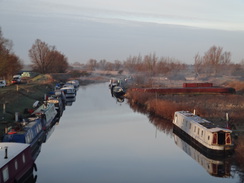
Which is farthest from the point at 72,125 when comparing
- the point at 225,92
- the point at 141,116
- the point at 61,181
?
the point at 225,92

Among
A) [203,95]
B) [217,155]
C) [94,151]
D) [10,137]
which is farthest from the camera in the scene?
[203,95]

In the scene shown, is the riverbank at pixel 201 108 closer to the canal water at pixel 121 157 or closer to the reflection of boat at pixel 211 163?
the canal water at pixel 121 157

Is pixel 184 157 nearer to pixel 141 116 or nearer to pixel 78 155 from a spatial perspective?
pixel 78 155

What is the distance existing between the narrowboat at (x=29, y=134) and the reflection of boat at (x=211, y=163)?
7.73 metres

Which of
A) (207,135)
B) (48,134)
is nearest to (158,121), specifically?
(48,134)

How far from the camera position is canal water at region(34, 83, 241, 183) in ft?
50.0

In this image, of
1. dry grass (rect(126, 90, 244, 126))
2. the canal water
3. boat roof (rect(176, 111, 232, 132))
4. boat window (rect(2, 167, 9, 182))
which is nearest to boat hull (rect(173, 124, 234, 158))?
the canal water

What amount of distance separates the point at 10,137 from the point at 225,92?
31657 mm

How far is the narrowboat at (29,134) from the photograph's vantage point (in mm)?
16141

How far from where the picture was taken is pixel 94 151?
1914 centimetres

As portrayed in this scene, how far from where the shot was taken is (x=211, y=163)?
17.1 meters

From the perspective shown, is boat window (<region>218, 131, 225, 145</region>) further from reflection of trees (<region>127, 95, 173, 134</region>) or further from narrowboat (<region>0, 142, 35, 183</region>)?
narrowboat (<region>0, 142, 35, 183</region>)

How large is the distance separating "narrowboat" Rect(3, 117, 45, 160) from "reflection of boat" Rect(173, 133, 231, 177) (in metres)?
7.73

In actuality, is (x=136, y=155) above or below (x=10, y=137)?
below
